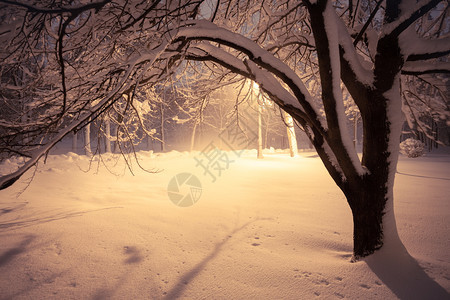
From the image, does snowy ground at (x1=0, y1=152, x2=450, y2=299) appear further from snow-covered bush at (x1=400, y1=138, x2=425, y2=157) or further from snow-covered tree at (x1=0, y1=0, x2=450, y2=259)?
snow-covered bush at (x1=400, y1=138, x2=425, y2=157)

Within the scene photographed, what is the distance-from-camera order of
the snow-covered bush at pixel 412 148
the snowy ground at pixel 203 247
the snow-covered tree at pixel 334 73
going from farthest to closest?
the snow-covered bush at pixel 412 148 < the snow-covered tree at pixel 334 73 < the snowy ground at pixel 203 247

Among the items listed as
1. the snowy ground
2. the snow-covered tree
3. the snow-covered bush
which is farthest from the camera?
the snow-covered bush

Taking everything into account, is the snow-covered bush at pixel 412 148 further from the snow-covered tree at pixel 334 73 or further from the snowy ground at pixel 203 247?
the snow-covered tree at pixel 334 73

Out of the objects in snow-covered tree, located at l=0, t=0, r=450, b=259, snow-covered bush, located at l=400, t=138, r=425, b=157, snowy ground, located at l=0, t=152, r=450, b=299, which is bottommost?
snowy ground, located at l=0, t=152, r=450, b=299

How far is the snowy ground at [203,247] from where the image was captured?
207 cm

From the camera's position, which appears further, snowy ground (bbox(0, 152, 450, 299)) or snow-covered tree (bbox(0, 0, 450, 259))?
snow-covered tree (bbox(0, 0, 450, 259))

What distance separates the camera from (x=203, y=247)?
295 cm

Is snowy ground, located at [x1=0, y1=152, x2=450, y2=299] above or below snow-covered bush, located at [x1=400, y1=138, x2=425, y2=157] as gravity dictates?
below

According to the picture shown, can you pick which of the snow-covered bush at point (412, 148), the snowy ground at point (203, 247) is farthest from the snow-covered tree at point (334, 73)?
the snow-covered bush at point (412, 148)

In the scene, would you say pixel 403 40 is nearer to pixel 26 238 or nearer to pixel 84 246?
pixel 84 246

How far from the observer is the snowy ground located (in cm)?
207

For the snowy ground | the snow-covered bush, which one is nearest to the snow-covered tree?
the snowy ground

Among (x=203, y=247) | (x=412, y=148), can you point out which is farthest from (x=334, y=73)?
(x=412, y=148)

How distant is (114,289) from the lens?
6.75 feet
